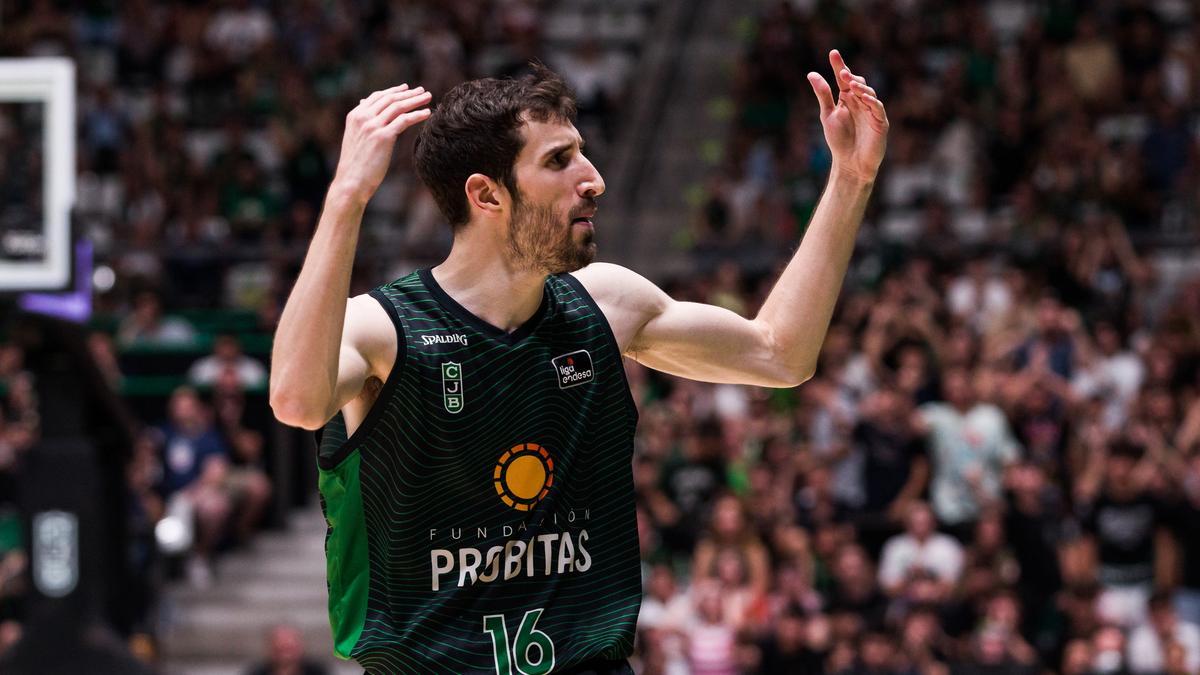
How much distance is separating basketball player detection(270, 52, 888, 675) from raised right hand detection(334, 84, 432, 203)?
19 millimetres

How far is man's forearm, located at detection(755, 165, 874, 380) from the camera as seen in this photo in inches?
169

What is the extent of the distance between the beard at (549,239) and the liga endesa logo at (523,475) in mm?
420

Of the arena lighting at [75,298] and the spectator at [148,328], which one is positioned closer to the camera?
the arena lighting at [75,298]

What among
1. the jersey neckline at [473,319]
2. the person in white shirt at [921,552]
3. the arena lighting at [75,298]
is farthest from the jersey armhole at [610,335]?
the person in white shirt at [921,552]

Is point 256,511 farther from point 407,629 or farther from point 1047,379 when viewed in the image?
point 407,629

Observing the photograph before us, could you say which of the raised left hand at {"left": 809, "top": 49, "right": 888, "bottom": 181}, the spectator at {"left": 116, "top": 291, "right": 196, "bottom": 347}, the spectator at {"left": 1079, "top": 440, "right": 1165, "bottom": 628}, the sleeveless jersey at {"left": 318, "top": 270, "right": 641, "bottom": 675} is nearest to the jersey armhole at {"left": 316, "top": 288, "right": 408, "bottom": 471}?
the sleeveless jersey at {"left": 318, "top": 270, "right": 641, "bottom": 675}

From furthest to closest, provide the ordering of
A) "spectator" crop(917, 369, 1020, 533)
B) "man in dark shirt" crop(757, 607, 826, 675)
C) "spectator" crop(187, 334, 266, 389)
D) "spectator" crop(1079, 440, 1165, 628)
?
1. "spectator" crop(187, 334, 266, 389)
2. "spectator" crop(917, 369, 1020, 533)
3. "spectator" crop(1079, 440, 1165, 628)
4. "man in dark shirt" crop(757, 607, 826, 675)

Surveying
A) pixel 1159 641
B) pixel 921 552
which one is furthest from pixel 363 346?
pixel 921 552

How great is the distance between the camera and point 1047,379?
14.4m

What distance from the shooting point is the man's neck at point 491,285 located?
4043 millimetres

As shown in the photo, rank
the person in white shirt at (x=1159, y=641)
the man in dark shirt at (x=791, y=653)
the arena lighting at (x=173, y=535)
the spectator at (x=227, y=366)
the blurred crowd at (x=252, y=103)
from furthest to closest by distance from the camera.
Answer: the blurred crowd at (x=252, y=103) < the spectator at (x=227, y=366) < the arena lighting at (x=173, y=535) < the man in dark shirt at (x=791, y=653) < the person in white shirt at (x=1159, y=641)

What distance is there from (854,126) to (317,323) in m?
1.54

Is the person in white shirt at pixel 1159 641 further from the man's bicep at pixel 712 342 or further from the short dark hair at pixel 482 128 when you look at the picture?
the short dark hair at pixel 482 128

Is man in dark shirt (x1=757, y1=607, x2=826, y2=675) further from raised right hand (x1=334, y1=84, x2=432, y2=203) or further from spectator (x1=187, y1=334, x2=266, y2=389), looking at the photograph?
raised right hand (x1=334, y1=84, x2=432, y2=203)
